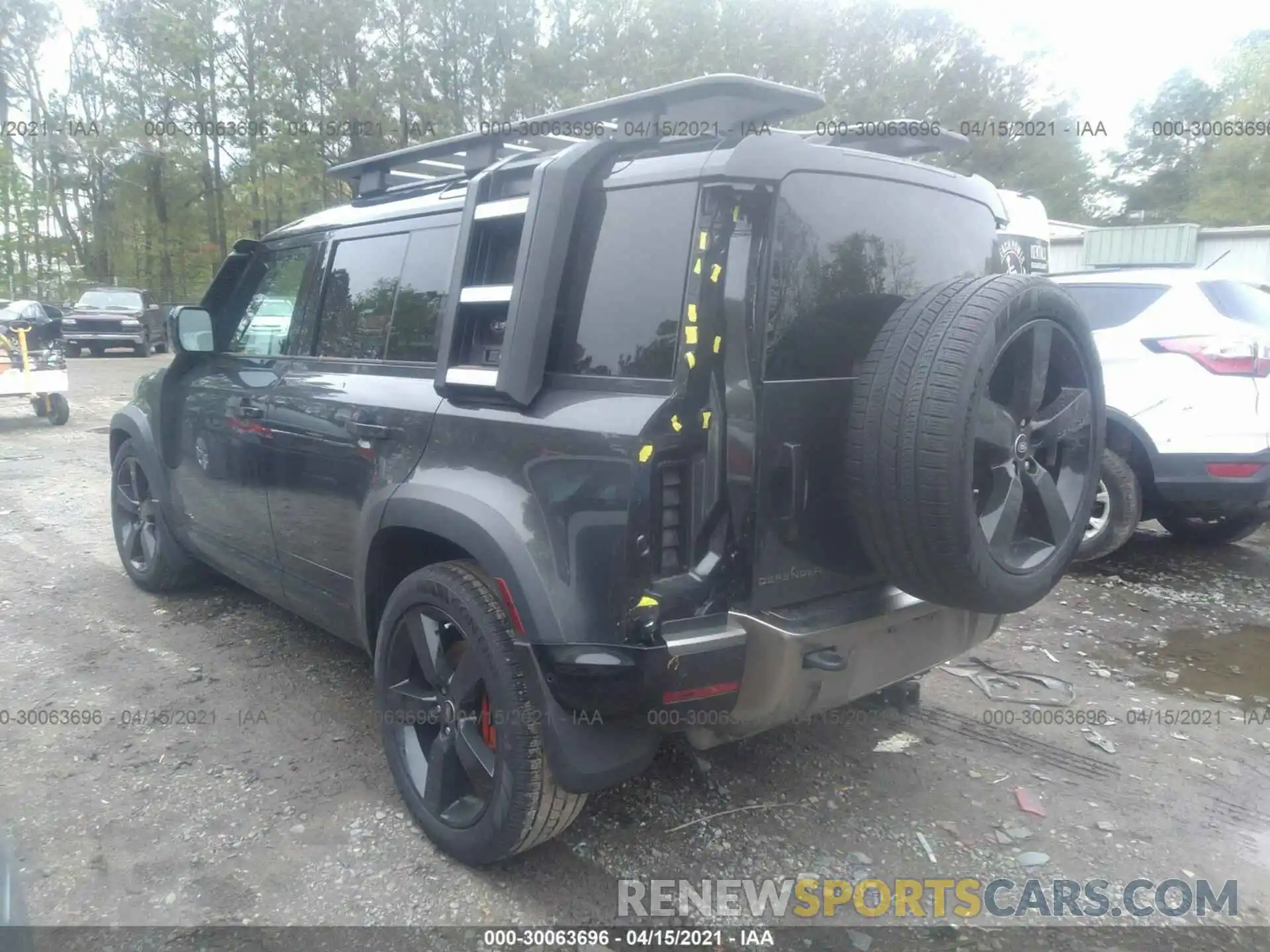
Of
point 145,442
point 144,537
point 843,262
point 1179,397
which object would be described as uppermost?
point 843,262

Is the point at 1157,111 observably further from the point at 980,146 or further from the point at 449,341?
the point at 449,341

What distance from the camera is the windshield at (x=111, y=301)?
878 inches

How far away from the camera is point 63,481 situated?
807 cm

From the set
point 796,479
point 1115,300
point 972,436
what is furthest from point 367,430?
point 1115,300

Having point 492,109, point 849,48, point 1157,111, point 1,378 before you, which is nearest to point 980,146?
point 849,48

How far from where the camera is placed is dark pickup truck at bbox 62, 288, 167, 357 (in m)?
21.7

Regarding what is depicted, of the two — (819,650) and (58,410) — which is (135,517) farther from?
(58,410)

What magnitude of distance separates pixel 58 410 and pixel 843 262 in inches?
456

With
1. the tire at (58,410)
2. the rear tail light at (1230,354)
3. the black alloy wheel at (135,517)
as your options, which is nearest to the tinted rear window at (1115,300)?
the rear tail light at (1230,354)

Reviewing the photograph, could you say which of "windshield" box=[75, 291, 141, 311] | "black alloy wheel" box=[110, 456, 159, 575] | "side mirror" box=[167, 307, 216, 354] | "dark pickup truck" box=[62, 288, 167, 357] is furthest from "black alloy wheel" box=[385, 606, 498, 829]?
"windshield" box=[75, 291, 141, 311]

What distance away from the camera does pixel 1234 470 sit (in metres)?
4.85

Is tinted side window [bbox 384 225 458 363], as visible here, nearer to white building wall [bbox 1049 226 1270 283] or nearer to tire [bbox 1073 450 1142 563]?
tire [bbox 1073 450 1142 563]

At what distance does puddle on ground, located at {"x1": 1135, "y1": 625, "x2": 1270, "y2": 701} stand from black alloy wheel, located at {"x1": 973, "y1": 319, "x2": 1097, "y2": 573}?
1.97 metres

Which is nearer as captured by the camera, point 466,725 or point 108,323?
point 466,725
